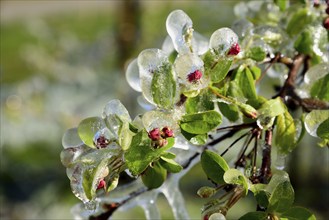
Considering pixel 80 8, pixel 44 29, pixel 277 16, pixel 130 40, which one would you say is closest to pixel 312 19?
pixel 277 16

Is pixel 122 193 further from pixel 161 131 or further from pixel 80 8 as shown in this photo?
pixel 80 8

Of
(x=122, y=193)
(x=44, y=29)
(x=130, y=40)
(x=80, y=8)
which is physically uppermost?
(x=122, y=193)

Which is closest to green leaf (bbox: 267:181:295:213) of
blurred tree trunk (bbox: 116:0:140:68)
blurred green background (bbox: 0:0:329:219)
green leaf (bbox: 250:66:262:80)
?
green leaf (bbox: 250:66:262:80)

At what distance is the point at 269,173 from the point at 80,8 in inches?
228

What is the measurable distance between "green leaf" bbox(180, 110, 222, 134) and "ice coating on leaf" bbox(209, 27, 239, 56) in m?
0.04

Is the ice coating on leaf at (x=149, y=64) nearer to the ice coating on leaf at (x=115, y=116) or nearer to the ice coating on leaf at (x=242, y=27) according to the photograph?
the ice coating on leaf at (x=115, y=116)

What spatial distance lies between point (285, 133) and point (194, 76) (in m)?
0.09

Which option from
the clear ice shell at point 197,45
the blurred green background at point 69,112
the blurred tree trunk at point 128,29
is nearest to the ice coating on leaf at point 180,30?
the clear ice shell at point 197,45

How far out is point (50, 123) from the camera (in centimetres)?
276

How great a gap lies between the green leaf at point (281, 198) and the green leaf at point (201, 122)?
5 cm

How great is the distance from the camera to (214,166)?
38 centimetres

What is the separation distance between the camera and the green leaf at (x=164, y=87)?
1.19 feet

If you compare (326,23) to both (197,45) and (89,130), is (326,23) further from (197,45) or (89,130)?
(89,130)

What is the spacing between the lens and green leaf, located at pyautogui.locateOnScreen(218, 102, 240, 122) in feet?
1.35
